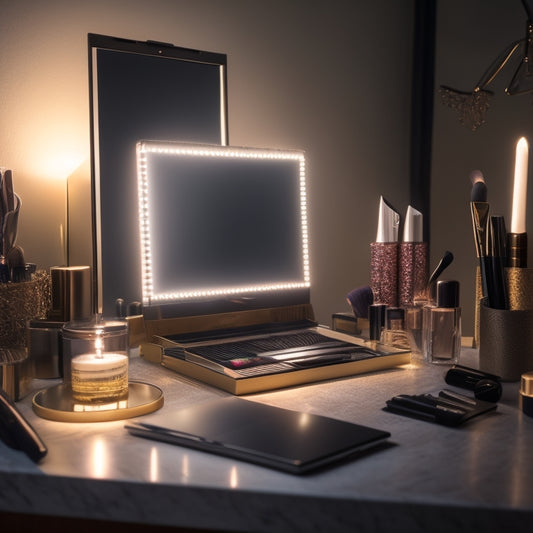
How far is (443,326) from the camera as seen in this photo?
1012 mm

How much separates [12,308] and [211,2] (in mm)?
916

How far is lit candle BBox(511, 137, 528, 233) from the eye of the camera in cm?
97

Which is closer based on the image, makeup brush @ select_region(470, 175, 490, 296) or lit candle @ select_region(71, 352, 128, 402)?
lit candle @ select_region(71, 352, 128, 402)

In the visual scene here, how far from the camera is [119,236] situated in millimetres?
1226

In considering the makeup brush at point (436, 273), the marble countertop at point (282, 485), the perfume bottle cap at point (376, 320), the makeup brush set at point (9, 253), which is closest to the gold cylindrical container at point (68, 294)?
the makeup brush set at point (9, 253)

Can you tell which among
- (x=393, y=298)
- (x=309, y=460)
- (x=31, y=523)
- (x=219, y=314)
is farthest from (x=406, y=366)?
(x=31, y=523)

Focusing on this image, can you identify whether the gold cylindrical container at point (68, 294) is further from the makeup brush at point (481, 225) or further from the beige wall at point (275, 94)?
the makeup brush at point (481, 225)

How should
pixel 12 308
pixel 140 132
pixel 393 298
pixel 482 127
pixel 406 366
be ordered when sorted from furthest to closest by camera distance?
pixel 482 127 → pixel 140 132 → pixel 393 298 → pixel 406 366 → pixel 12 308

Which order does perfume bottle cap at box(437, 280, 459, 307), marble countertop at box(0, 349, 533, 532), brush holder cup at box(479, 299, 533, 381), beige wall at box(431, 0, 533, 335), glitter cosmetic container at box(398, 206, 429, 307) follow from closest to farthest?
1. marble countertop at box(0, 349, 533, 532)
2. brush holder cup at box(479, 299, 533, 381)
3. perfume bottle cap at box(437, 280, 459, 307)
4. glitter cosmetic container at box(398, 206, 429, 307)
5. beige wall at box(431, 0, 533, 335)

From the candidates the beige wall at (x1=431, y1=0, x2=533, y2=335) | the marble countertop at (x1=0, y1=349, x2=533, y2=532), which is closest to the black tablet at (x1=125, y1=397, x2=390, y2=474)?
the marble countertop at (x1=0, y1=349, x2=533, y2=532)

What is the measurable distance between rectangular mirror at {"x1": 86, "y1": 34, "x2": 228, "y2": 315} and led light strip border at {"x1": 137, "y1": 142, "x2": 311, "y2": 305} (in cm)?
20

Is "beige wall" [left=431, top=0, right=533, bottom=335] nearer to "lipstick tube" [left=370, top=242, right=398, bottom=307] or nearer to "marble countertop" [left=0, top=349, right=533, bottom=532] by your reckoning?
"lipstick tube" [left=370, top=242, right=398, bottom=307]

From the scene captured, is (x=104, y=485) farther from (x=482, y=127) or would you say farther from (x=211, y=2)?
(x=482, y=127)

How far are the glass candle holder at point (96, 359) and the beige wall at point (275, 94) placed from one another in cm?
43
